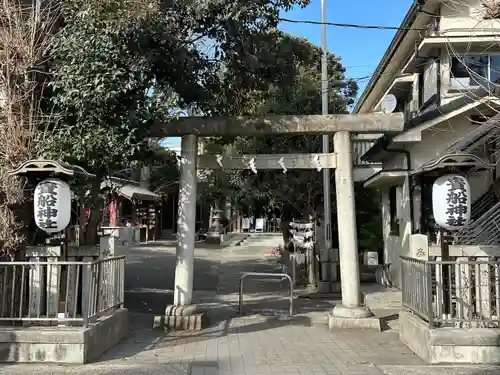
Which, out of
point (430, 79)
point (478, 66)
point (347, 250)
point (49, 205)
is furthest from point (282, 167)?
point (478, 66)

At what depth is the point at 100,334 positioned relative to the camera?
298 inches

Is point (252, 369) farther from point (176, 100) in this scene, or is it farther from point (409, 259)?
point (176, 100)

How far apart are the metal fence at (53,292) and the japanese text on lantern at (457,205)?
520cm

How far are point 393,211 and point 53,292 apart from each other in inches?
427

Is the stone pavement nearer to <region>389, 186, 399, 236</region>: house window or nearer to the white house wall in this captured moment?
<region>389, 186, 399, 236</region>: house window

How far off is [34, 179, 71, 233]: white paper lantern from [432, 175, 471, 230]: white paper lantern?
558 cm

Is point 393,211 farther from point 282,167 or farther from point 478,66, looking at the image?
point 282,167

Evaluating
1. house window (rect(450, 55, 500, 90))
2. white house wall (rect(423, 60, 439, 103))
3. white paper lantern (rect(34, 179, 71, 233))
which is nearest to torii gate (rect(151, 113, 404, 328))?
white paper lantern (rect(34, 179, 71, 233))

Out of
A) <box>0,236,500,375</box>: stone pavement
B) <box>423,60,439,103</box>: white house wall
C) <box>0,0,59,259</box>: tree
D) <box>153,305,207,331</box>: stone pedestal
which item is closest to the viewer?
<box>0,236,500,375</box>: stone pavement

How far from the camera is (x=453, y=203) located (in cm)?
755

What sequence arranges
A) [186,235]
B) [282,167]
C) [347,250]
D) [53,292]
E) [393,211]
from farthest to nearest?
[393,211], [282,167], [186,235], [347,250], [53,292]

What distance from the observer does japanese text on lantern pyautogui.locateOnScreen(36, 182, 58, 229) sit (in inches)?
295

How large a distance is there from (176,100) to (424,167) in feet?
14.3

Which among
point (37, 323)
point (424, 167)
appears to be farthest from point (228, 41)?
point (37, 323)
